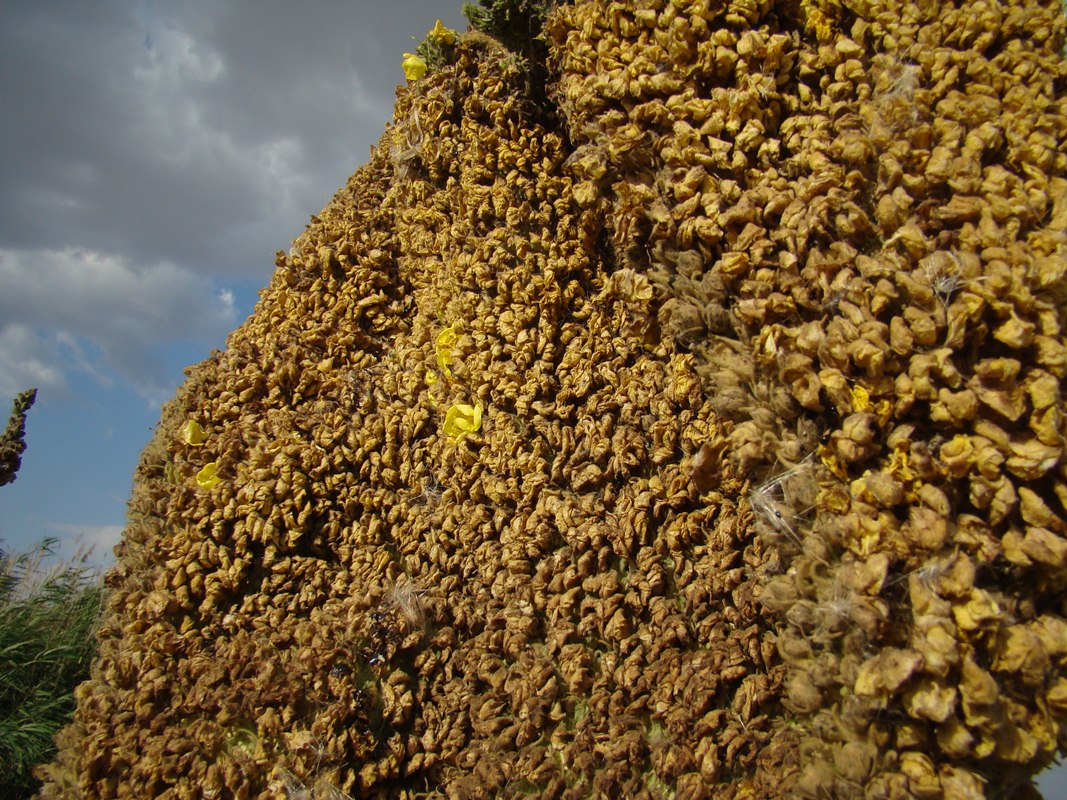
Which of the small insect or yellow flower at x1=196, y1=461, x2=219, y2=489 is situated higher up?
yellow flower at x1=196, y1=461, x2=219, y2=489

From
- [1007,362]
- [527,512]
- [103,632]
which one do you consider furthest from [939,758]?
[103,632]

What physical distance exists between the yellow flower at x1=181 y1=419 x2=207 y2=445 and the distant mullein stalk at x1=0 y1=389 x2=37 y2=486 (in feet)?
12.1

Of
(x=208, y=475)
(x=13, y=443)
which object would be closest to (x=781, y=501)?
(x=208, y=475)

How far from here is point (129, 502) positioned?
3.18m

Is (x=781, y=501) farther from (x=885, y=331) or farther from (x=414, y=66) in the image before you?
(x=414, y=66)

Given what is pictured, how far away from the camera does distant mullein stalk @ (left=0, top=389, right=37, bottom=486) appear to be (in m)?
6.06

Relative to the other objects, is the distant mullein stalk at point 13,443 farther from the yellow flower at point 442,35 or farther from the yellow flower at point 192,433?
the yellow flower at point 442,35

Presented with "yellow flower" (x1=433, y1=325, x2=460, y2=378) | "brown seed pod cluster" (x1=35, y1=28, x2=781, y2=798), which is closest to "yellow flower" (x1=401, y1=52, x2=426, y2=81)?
"brown seed pod cluster" (x1=35, y1=28, x2=781, y2=798)

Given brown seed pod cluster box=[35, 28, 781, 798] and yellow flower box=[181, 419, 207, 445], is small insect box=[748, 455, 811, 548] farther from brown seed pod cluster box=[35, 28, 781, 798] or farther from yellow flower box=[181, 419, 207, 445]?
yellow flower box=[181, 419, 207, 445]

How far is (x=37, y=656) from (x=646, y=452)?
6476 millimetres

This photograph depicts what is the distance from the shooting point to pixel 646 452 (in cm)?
236

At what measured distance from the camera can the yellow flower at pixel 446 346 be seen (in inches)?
113

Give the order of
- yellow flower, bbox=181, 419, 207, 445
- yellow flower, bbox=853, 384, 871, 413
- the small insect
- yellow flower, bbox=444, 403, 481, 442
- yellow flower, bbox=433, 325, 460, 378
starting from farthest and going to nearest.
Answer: yellow flower, bbox=181, 419, 207, 445, yellow flower, bbox=433, 325, 460, 378, yellow flower, bbox=444, 403, 481, 442, the small insect, yellow flower, bbox=853, 384, 871, 413

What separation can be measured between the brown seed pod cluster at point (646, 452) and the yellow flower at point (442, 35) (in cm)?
13
